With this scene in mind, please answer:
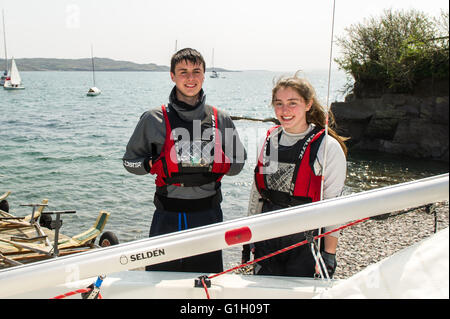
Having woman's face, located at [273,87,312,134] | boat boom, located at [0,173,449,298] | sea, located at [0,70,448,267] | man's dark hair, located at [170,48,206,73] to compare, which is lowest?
sea, located at [0,70,448,267]

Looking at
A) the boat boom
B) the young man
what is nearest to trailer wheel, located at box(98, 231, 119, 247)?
the young man

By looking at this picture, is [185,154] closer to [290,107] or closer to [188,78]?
[188,78]

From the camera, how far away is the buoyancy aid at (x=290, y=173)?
2.48m

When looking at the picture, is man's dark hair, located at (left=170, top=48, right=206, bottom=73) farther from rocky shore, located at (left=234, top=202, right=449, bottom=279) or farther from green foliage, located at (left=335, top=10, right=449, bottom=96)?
rocky shore, located at (left=234, top=202, right=449, bottom=279)

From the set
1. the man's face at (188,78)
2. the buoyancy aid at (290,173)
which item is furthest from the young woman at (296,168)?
the man's face at (188,78)

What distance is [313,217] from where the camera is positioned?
1561mm

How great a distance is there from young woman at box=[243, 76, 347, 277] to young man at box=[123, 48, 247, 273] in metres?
0.33

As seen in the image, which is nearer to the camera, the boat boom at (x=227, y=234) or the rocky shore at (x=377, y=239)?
the boat boom at (x=227, y=234)

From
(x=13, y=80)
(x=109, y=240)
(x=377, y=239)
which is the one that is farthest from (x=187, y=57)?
(x=13, y=80)

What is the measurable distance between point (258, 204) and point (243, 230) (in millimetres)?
1076

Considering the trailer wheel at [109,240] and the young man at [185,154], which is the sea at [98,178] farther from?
the young man at [185,154]

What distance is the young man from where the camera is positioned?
2.71 metres

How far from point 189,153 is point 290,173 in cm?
70

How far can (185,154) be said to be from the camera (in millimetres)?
2709
